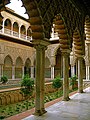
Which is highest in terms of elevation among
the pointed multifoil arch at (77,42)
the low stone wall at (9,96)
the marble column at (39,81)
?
the pointed multifoil arch at (77,42)

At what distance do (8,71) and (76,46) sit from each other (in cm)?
1401

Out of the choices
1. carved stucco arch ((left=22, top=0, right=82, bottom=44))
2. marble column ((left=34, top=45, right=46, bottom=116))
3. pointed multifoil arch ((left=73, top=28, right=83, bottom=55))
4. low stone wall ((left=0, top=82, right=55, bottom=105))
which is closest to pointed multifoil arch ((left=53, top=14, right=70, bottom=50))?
carved stucco arch ((left=22, top=0, right=82, bottom=44))

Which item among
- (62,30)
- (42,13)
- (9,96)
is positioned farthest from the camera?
(9,96)

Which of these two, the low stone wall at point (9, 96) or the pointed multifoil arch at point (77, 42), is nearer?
the low stone wall at point (9, 96)

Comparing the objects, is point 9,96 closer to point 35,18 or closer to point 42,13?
point 35,18

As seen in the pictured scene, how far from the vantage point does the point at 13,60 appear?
75.4ft

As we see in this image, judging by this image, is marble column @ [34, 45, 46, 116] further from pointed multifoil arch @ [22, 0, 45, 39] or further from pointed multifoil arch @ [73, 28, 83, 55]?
pointed multifoil arch @ [73, 28, 83, 55]

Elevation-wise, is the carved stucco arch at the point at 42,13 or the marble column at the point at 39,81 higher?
the carved stucco arch at the point at 42,13

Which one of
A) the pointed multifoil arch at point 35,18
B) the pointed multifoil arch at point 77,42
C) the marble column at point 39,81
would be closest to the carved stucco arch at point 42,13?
the pointed multifoil arch at point 35,18

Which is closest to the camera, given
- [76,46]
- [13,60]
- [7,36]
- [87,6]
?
[76,46]

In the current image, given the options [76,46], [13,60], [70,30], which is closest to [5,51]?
[13,60]

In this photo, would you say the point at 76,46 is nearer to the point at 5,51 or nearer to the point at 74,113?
the point at 74,113

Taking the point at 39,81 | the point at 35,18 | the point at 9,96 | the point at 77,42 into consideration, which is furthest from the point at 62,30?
the point at 9,96

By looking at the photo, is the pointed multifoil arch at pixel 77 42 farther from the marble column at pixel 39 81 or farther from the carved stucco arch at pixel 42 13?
the marble column at pixel 39 81
